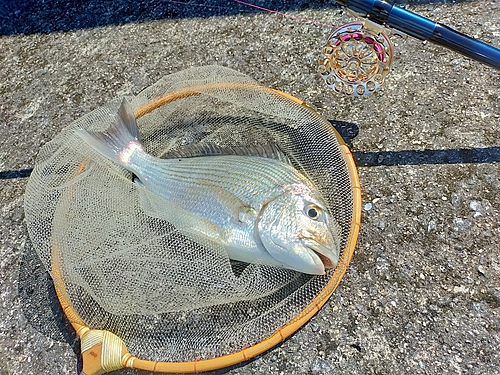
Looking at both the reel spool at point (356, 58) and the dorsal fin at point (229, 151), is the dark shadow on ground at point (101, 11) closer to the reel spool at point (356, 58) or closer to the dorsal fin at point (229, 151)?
the reel spool at point (356, 58)

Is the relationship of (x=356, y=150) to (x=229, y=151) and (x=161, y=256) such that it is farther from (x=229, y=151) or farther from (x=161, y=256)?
(x=161, y=256)

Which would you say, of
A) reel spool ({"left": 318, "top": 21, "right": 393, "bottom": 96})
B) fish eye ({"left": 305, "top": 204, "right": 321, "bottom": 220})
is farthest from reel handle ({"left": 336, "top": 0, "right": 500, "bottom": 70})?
fish eye ({"left": 305, "top": 204, "right": 321, "bottom": 220})

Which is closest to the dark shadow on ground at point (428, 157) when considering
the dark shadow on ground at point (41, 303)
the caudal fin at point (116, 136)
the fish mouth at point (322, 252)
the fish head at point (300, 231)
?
the fish head at point (300, 231)

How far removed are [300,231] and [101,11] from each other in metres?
2.35

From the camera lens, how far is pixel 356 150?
2.21 metres

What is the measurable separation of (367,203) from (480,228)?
1.67 ft

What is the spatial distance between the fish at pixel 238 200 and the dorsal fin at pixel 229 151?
11 millimetres

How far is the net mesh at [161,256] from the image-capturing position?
1735 millimetres

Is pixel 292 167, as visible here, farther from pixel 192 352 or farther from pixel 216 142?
pixel 192 352

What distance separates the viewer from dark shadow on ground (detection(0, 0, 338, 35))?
2.82 m

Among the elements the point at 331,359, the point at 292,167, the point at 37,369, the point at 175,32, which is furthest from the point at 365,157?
the point at 37,369

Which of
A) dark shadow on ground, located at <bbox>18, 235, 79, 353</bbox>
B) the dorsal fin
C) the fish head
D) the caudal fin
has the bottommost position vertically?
dark shadow on ground, located at <bbox>18, 235, 79, 353</bbox>

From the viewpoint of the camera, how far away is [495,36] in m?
2.37

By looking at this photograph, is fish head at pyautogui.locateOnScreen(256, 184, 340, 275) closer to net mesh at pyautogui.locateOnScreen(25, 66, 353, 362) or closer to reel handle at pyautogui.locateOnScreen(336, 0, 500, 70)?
net mesh at pyautogui.locateOnScreen(25, 66, 353, 362)
